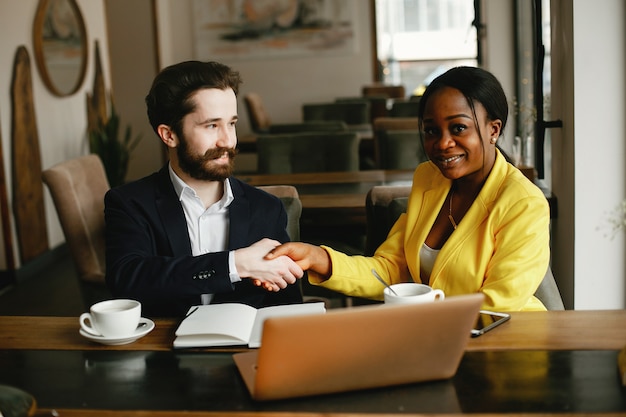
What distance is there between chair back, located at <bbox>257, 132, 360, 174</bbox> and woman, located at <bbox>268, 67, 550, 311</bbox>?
209cm

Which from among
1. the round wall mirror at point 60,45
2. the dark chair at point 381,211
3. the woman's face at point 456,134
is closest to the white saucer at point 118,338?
the woman's face at point 456,134

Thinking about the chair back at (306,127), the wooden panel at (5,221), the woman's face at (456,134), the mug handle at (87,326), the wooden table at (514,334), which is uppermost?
the woman's face at (456,134)

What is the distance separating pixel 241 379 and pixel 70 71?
16.4 ft

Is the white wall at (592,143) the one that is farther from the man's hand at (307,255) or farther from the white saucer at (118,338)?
the white saucer at (118,338)

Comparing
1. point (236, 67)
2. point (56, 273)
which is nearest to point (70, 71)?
point (56, 273)

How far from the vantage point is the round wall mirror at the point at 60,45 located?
17.2ft

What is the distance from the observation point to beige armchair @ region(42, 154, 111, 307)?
2668 millimetres

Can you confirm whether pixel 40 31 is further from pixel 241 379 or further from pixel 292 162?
pixel 241 379

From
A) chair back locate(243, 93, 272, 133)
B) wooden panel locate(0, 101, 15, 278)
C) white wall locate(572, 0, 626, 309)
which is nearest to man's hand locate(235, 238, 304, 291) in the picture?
white wall locate(572, 0, 626, 309)

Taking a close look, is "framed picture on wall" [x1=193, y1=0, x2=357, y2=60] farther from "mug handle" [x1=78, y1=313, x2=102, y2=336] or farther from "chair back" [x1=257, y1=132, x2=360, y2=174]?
→ "mug handle" [x1=78, y1=313, x2=102, y2=336]

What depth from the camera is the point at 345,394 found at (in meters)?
1.22

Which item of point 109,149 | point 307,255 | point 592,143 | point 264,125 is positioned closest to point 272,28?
point 264,125

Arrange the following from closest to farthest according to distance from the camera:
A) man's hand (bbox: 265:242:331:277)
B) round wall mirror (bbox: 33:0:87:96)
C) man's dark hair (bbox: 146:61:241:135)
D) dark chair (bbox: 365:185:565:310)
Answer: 1. man's hand (bbox: 265:242:331:277)
2. man's dark hair (bbox: 146:61:241:135)
3. dark chair (bbox: 365:185:565:310)
4. round wall mirror (bbox: 33:0:87:96)

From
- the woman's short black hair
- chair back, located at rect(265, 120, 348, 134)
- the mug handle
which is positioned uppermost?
the woman's short black hair
